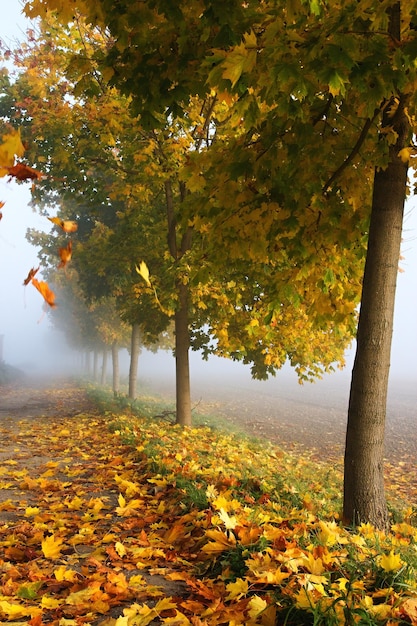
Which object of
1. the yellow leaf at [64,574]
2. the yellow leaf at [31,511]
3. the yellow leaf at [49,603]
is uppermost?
the yellow leaf at [49,603]

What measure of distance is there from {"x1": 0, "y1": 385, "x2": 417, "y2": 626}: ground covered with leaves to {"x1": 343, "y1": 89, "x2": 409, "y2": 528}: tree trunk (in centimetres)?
38

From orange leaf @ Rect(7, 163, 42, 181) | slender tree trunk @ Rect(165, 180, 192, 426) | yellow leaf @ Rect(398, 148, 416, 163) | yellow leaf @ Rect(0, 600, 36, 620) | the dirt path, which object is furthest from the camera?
slender tree trunk @ Rect(165, 180, 192, 426)

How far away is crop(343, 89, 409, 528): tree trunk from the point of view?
143 inches

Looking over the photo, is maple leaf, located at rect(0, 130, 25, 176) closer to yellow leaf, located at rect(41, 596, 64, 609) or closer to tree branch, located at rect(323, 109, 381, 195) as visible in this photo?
yellow leaf, located at rect(41, 596, 64, 609)

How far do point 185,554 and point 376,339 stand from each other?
2093 mm

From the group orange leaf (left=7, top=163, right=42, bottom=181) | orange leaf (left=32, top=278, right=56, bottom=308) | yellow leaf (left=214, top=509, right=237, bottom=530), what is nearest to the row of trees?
orange leaf (left=7, top=163, right=42, bottom=181)

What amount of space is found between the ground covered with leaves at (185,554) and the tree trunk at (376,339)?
0.38 m

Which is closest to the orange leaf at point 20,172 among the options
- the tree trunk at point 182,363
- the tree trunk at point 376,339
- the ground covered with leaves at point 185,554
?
the ground covered with leaves at point 185,554

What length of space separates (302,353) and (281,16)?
23.6ft

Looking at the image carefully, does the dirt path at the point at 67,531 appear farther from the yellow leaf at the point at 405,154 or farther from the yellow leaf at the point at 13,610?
the yellow leaf at the point at 405,154

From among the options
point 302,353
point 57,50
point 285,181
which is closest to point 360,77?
point 285,181

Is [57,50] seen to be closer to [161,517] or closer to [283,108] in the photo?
[283,108]

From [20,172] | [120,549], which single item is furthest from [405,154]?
[120,549]

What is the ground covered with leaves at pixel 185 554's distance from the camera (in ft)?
6.75
